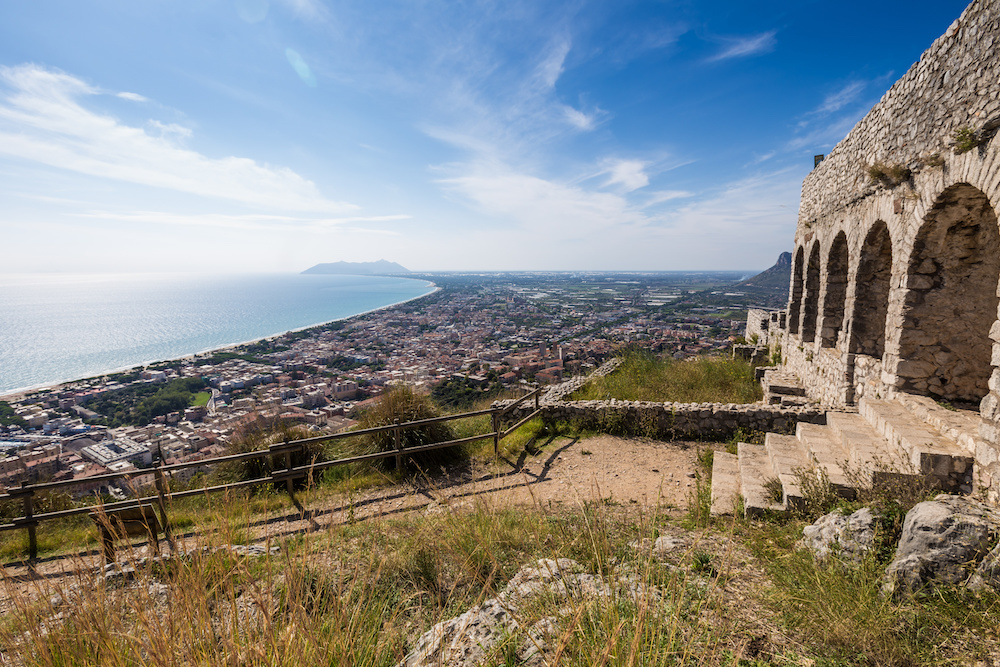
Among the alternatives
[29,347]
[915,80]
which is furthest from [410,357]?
[29,347]

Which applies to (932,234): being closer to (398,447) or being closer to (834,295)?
(834,295)

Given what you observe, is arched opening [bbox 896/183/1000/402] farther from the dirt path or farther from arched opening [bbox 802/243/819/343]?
arched opening [bbox 802/243/819/343]

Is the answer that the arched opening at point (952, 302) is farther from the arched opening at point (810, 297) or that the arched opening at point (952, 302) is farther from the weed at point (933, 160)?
the arched opening at point (810, 297)

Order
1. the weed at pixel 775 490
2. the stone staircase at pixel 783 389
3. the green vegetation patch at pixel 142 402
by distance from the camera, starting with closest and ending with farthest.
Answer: the weed at pixel 775 490 < the stone staircase at pixel 783 389 < the green vegetation patch at pixel 142 402

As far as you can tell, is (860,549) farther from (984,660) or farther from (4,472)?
(4,472)

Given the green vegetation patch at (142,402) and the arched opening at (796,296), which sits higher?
the arched opening at (796,296)

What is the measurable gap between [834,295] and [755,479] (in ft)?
17.9

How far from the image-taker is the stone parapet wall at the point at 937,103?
13.4ft

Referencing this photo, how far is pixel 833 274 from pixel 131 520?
1198 centimetres

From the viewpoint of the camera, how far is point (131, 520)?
4680 mm

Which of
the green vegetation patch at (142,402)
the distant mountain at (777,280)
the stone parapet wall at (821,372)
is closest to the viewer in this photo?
the stone parapet wall at (821,372)

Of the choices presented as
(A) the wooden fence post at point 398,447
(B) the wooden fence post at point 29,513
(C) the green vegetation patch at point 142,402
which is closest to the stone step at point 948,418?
(A) the wooden fence post at point 398,447

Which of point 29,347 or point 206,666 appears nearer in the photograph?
point 206,666

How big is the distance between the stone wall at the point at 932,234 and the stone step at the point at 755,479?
176cm
